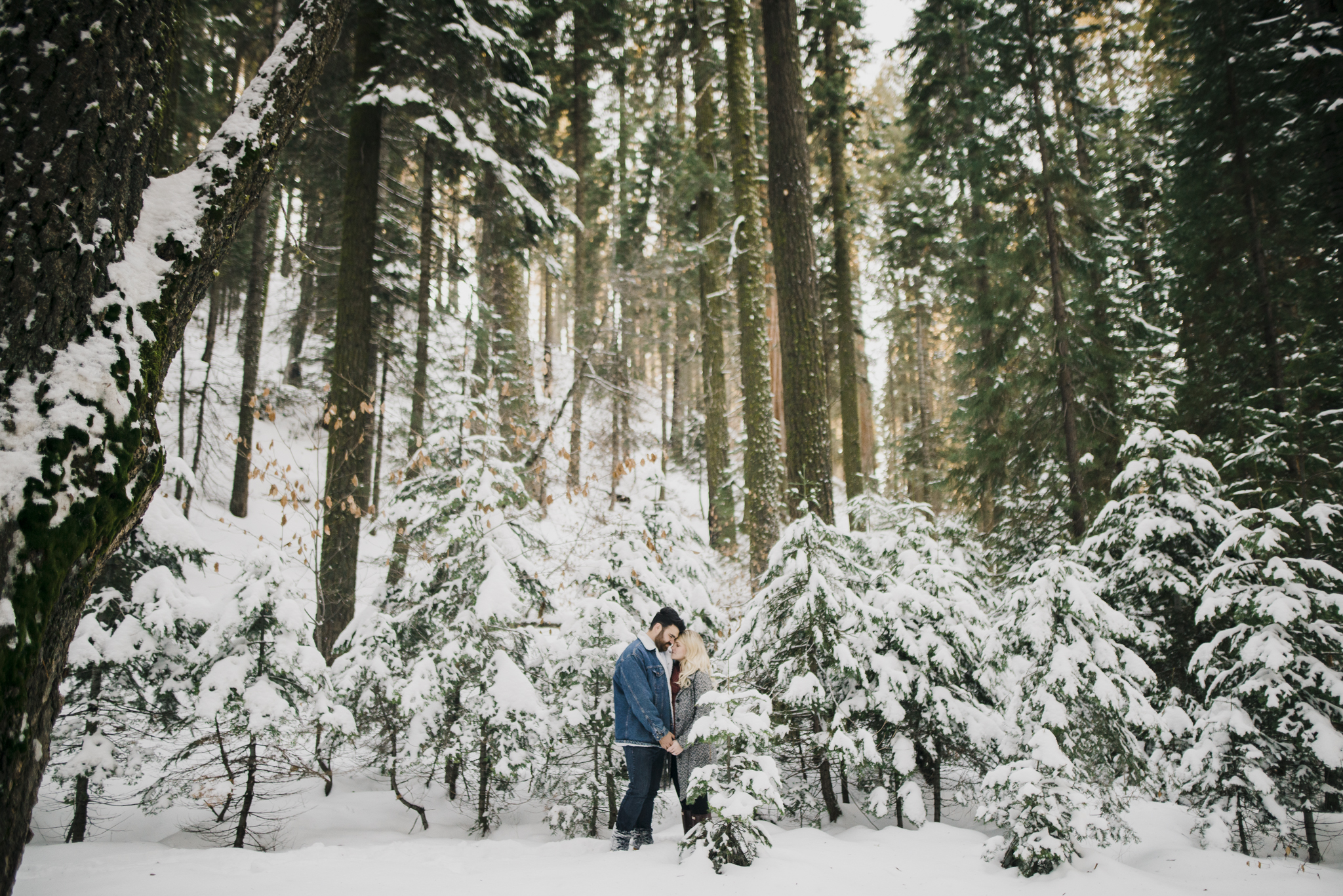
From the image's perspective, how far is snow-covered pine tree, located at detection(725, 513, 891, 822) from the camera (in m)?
4.32

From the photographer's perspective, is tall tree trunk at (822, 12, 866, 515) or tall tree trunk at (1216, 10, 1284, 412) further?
tall tree trunk at (822, 12, 866, 515)

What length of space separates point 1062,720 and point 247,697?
5412mm

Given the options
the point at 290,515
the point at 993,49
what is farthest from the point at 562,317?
the point at 993,49

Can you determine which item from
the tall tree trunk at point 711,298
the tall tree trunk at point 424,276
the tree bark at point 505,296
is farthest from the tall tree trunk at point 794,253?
the tall tree trunk at point 424,276

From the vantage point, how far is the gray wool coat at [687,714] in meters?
4.41

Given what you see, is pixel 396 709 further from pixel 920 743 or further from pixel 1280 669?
pixel 1280 669

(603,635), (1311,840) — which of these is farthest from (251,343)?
(1311,840)

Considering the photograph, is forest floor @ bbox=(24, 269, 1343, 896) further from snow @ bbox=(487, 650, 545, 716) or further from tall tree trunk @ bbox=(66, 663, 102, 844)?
snow @ bbox=(487, 650, 545, 716)

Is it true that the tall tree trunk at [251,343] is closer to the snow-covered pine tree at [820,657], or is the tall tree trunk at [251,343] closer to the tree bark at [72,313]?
the tree bark at [72,313]

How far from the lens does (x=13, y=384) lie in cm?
223

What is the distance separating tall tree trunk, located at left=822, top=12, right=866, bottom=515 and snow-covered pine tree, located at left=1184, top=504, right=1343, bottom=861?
8.48 meters

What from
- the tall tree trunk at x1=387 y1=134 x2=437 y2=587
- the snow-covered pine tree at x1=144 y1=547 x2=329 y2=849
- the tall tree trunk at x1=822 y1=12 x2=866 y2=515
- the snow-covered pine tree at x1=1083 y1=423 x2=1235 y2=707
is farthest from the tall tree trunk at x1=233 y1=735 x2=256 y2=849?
the tall tree trunk at x1=822 y1=12 x2=866 y2=515

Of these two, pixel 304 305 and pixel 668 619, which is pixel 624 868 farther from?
pixel 304 305

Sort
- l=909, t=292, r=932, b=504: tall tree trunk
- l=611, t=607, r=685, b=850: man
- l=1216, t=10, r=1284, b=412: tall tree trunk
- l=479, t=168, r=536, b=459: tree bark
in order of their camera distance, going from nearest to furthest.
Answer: l=611, t=607, r=685, b=850: man < l=1216, t=10, r=1284, b=412: tall tree trunk < l=479, t=168, r=536, b=459: tree bark < l=909, t=292, r=932, b=504: tall tree trunk
